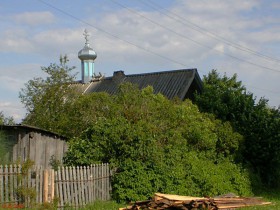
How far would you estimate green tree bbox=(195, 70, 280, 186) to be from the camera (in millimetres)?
26234

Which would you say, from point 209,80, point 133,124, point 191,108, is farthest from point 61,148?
point 209,80

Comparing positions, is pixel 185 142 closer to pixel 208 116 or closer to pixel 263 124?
pixel 208 116

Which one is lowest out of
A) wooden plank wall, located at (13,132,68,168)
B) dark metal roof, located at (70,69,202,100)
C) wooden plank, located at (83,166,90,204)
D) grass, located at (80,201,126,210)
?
grass, located at (80,201,126,210)

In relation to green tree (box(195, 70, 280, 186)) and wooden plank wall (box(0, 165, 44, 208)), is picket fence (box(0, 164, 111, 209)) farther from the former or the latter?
green tree (box(195, 70, 280, 186))

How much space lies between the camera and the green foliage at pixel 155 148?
1798 cm

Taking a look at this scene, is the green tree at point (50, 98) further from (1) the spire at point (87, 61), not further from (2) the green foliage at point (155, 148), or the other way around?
(1) the spire at point (87, 61)

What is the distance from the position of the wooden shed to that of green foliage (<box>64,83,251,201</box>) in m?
1.60

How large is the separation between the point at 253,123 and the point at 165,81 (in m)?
8.51

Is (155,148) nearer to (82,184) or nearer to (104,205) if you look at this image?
(104,205)

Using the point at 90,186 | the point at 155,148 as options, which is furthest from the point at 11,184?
the point at 155,148

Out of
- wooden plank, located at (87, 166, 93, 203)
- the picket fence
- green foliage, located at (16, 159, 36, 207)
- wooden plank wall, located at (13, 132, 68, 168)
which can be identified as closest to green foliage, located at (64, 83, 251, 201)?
the picket fence

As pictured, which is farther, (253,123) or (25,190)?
(253,123)

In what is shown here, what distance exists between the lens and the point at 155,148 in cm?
1858

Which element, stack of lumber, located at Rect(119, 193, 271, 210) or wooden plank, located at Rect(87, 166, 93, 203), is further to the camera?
wooden plank, located at Rect(87, 166, 93, 203)
